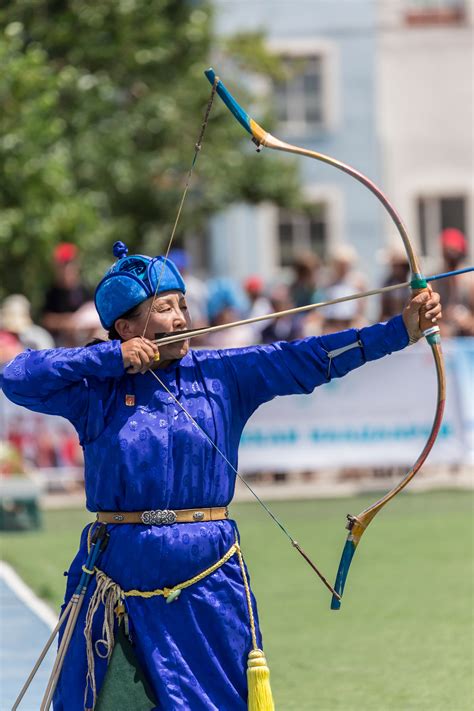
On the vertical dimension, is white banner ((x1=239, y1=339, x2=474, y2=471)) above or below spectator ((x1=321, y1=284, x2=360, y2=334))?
below

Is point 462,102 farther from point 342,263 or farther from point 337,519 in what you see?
point 337,519

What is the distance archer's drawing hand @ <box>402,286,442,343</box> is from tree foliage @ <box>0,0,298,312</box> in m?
9.14

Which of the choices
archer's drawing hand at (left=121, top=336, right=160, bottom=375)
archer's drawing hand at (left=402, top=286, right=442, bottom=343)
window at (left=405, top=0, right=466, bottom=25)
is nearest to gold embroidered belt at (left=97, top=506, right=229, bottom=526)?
archer's drawing hand at (left=121, top=336, right=160, bottom=375)

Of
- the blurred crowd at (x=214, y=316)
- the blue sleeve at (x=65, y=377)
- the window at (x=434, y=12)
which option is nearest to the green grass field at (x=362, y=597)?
the blurred crowd at (x=214, y=316)

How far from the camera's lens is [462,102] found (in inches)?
1147

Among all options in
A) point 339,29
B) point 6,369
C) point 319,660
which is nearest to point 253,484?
point 319,660

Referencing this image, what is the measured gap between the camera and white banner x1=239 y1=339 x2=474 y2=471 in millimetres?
13195

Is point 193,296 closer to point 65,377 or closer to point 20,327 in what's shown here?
point 20,327

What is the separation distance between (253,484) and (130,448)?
8743mm

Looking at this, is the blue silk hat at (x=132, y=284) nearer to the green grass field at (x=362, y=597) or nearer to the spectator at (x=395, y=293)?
the green grass field at (x=362, y=597)

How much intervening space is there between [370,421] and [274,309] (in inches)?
95.9

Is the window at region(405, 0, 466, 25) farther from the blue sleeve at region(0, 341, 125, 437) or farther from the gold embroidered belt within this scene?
the gold embroidered belt

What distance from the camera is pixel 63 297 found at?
14.6 meters

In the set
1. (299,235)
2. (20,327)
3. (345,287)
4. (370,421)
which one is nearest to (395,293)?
(345,287)
